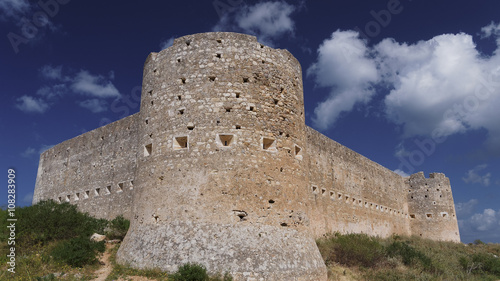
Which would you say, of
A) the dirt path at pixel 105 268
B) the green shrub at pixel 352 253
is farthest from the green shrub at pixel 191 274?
the green shrub at pixel 352 253

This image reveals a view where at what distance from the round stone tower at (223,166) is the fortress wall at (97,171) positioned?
5062 mm

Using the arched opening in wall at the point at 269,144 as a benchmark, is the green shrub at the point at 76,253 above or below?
below

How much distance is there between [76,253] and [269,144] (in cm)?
523

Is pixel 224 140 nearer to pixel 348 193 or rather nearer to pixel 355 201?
pixel 348 193

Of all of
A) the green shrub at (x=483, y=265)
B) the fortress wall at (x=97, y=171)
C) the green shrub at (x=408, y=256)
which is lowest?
the green shrub at (x=483, y=265)

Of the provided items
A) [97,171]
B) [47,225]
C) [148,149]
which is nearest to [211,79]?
[148,149]

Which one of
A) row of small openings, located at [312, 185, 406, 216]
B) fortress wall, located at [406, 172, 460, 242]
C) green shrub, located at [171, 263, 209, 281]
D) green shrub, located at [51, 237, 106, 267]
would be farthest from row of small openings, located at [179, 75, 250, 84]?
fortress wall, located at [406, 172, 460, 242]

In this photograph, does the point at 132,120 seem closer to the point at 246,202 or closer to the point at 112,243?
the point at 112,243

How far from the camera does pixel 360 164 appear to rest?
1989 cm

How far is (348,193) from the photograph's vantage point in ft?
58.6

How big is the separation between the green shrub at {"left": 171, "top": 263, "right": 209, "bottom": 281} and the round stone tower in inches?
10.1

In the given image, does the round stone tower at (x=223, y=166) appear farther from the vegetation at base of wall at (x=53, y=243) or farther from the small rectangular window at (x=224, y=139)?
the vegetation at base of wall at (x=53, y=243)

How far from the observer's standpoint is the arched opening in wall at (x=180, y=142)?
8734mm

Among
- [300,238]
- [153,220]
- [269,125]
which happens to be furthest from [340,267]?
[153,220]
